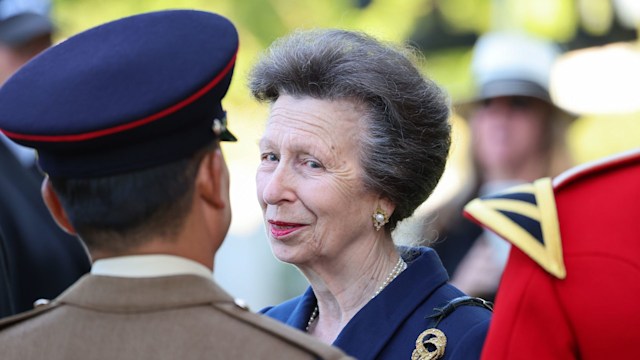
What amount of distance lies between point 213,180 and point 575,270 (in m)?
0.78

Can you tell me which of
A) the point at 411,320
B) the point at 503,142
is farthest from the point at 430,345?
the point at 503,142

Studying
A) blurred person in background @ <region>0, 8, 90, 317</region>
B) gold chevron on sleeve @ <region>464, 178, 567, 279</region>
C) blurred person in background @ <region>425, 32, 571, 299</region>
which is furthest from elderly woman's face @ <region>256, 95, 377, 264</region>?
blurred person in background @ <region>425, 32, 571, 299</region>

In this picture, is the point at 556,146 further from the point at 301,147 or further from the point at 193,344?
the point at 193,344

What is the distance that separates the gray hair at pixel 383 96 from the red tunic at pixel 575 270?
42.2 inches

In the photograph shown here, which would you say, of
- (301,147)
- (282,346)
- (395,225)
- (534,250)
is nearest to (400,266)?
(395,225)

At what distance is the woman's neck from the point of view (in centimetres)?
393

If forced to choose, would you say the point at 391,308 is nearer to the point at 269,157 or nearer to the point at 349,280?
the point at 349,280

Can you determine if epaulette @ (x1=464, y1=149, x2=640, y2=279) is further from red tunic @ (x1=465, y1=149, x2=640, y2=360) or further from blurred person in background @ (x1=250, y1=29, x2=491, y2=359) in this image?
blurred person in background @ (x1=250, y1=29, x2=491, y2=359)

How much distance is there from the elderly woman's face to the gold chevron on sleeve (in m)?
1.00

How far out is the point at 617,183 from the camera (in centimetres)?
282

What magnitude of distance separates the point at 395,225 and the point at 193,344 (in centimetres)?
163

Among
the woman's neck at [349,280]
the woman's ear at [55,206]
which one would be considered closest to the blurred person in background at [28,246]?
the woman's neck at [349,280]

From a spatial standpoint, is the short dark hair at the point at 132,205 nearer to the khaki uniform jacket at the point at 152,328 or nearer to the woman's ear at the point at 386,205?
the khaki uniform jacket at the point at 152,328

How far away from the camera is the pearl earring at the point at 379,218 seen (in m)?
3.97
